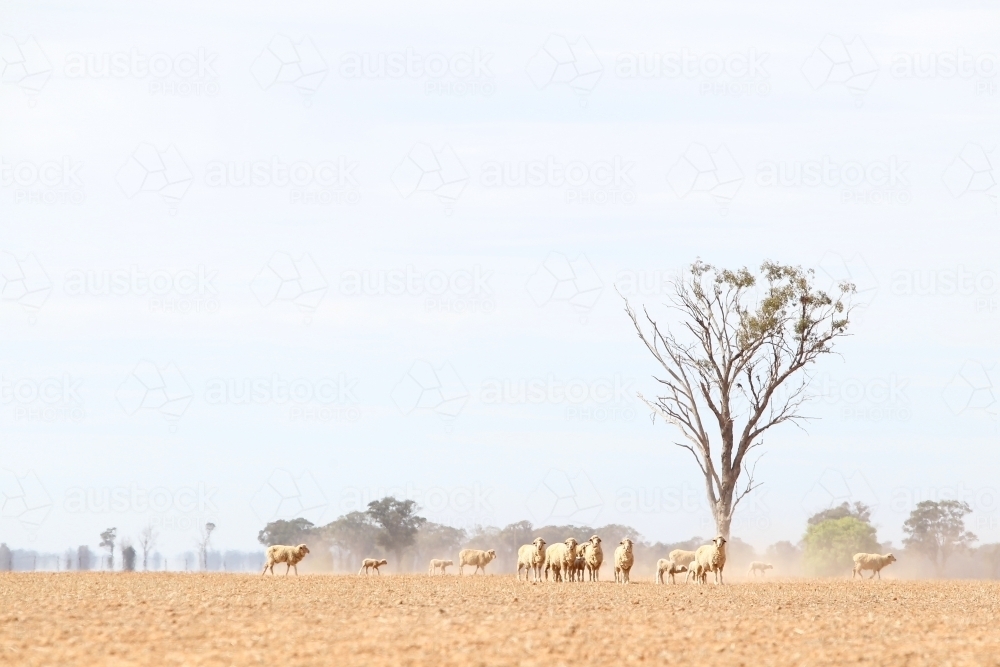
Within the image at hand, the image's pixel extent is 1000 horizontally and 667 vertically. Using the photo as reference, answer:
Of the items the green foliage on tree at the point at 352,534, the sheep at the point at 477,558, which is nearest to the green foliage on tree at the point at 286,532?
the green foliage on tree at the point at 352,534

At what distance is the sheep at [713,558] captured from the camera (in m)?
38.1

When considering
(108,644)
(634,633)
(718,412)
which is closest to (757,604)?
(634,633)

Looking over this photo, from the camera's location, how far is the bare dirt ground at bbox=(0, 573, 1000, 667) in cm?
1928

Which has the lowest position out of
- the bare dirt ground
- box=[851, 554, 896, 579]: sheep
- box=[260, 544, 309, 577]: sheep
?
the bare dirt ground

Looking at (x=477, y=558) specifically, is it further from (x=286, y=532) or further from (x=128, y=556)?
(x=286, y=532)

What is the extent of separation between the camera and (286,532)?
106m

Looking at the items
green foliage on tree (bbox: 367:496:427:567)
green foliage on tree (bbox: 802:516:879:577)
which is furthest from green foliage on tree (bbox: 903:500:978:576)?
green foliage on tree (bbox: 367:496:427:567)

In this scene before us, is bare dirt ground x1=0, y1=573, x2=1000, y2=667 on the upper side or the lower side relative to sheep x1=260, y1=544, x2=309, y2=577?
lower

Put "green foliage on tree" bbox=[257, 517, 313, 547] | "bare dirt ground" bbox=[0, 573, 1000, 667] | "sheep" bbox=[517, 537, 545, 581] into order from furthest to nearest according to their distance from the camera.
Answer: "green foliage on tree" bbox=[257, 517, 313, 547], "sheep" bbox=[517, 537, 545, 581], "bare dirt ground" bbox=[0, 573, 1000, 667]

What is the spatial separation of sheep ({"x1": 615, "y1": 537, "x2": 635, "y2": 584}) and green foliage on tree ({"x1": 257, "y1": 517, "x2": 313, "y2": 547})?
68.5m

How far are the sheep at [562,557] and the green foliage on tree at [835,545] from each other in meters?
55.2

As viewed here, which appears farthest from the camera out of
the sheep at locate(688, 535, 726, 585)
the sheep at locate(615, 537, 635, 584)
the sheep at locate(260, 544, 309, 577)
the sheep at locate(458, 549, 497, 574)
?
the sheep at locate(458, 549, 497, 574)

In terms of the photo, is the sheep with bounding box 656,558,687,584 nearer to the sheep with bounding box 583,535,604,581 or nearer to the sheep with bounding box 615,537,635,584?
the sheep with bounding box 615,537,635,584

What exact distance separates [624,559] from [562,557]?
2.07 metres
